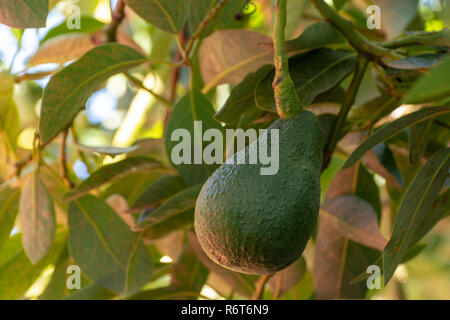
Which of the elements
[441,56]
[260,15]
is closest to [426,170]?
[441,56]

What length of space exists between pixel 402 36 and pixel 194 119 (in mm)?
335

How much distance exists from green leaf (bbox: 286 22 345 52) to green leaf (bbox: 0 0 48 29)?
0.33 metres

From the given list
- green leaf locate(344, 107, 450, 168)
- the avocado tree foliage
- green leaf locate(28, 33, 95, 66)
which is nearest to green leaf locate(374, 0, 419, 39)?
the avocado tree foliage

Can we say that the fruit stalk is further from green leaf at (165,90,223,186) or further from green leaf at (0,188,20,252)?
green leaf at (0,188,20,252)

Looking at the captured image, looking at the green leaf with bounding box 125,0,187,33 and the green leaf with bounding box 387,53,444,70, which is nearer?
the green leaf with bounding box 387,53,444,70

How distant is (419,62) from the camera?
0.68 m

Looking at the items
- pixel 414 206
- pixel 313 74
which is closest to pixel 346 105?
pixel 313 74

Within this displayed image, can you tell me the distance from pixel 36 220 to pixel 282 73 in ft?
1.70

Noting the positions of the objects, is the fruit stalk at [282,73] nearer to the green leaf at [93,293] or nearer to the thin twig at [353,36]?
the thin twig at [353,36]

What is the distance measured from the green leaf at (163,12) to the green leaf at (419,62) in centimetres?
33

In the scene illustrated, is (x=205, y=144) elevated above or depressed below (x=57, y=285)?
above

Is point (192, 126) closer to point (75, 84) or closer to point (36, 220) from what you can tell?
point (75, 84)

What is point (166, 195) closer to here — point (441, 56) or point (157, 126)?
point (441, 56)

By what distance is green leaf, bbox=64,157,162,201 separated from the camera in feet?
2.91
